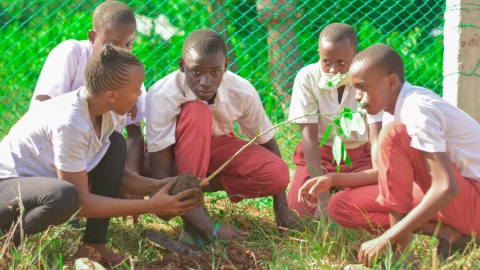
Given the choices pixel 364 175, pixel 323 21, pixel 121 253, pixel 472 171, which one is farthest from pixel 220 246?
pixel 323 21

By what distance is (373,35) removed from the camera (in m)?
6.71

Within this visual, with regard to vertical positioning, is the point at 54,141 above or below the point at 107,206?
above

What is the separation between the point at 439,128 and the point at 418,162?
167 millimetres

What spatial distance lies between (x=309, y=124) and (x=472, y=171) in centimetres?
115

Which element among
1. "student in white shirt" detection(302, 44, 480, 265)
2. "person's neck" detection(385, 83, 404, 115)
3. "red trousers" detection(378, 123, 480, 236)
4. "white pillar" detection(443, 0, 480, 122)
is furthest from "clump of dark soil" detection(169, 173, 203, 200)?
"white pillar" detection(443, 0, 480, 122)

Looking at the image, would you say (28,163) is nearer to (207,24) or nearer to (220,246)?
(220,246)

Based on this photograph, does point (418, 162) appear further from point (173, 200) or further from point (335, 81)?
point (173, 200)

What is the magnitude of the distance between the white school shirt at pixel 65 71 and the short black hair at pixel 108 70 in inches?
27.5

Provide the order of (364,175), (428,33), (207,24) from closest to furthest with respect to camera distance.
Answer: (364,175)
(207,24)
(428,33)

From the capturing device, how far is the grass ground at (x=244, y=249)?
134 inches

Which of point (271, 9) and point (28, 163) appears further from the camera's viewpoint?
point (271, 9)

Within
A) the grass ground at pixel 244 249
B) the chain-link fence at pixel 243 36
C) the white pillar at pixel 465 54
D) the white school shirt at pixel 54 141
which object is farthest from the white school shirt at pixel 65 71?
the white pillar at pixel 465 54

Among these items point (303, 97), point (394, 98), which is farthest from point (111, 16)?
point (394, 98)

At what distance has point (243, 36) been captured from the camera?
22.3 feet
